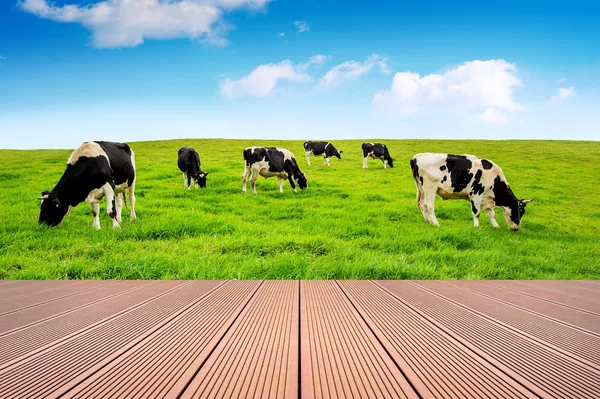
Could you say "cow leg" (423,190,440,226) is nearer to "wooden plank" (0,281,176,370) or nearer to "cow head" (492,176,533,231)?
"cow head" (492,176,533,231)

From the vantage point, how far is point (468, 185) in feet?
34.3

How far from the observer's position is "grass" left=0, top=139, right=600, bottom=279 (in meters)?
4.62

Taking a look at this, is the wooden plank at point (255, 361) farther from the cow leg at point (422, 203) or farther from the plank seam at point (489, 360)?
the cow leg at point (422, 203)

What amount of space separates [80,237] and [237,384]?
7030mm

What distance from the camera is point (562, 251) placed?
757cm

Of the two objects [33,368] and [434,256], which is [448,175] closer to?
[434,256]

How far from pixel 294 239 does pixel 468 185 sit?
20.8 ft

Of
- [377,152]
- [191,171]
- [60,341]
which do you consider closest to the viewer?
[60,341]

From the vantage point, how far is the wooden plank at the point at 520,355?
1.27 metres

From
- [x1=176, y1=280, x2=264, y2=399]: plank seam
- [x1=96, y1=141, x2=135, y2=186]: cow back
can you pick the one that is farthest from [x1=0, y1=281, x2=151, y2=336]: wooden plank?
[x1=96, y1=141, x2=135, y2=186]: cow back

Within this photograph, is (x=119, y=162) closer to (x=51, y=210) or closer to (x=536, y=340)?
(x=51, y=210)

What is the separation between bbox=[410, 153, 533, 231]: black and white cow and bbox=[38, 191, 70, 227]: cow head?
369 inches

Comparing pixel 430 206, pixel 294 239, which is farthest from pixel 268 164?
pixel 294 239

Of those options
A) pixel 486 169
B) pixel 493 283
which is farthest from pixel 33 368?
pixel 486 169
